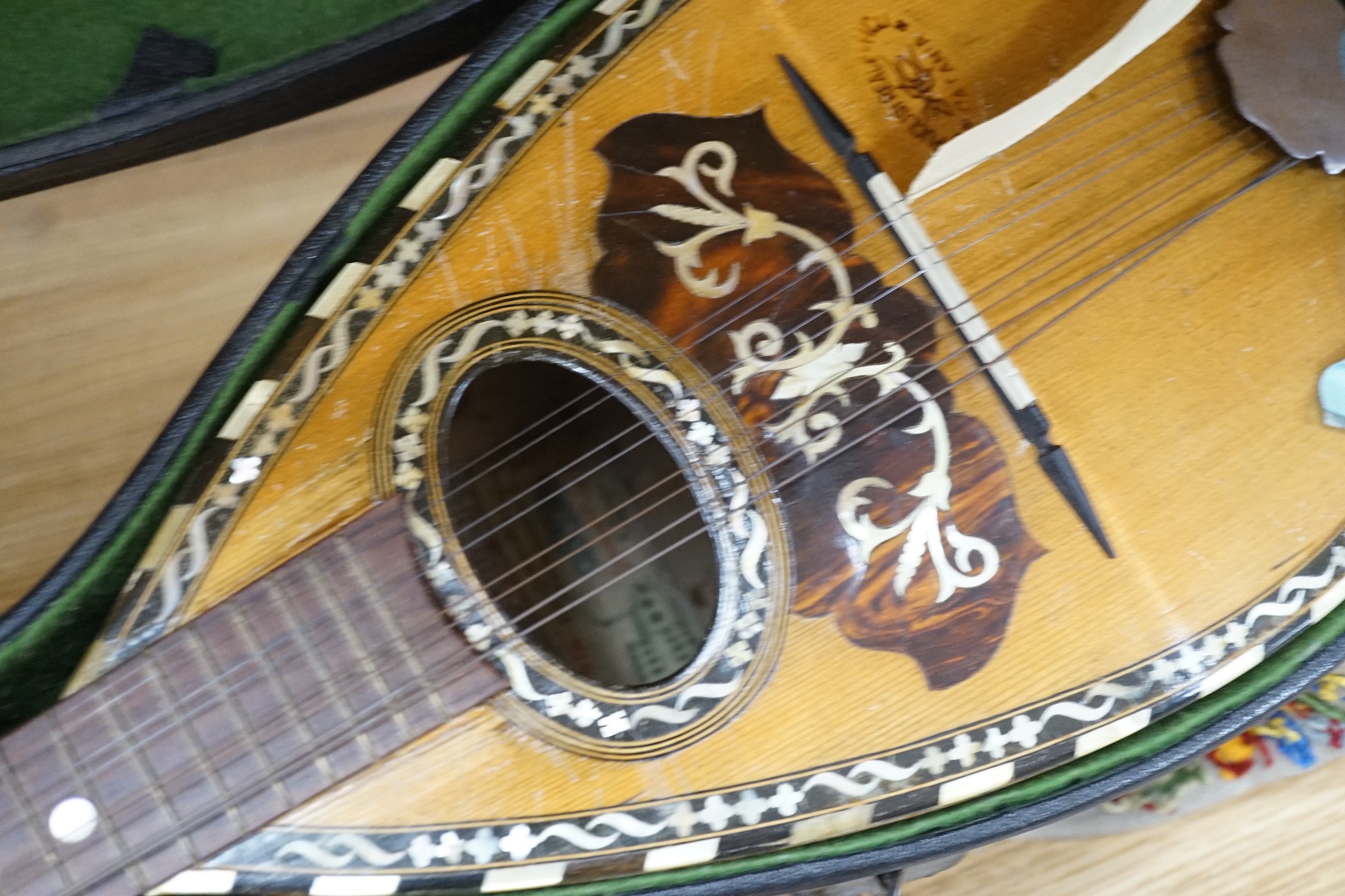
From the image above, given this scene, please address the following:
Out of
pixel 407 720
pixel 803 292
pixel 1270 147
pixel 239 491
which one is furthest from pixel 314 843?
pixel 1270 147

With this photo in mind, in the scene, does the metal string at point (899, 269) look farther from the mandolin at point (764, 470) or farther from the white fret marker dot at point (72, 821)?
the white fret marker dot at point (72, 821)

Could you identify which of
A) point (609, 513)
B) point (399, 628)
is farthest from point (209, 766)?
point (609, 513)

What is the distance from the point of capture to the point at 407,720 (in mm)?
664

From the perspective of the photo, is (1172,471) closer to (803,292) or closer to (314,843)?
(803,292)

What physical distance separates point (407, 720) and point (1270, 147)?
804 mm

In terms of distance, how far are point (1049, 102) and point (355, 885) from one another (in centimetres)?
76

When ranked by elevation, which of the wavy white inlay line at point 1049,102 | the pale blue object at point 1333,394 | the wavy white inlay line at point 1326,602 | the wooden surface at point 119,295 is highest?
the wooden surface at point 119,295

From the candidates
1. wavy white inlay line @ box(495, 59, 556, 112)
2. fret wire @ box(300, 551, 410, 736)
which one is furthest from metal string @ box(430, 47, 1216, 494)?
wavy white inlay line @ box(495, 59, 556, 112)

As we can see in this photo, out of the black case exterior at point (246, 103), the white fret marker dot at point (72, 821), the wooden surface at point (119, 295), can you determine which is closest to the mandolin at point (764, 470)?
the white fret marker dot at point (72, 821)

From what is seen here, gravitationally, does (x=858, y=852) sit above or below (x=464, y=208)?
below

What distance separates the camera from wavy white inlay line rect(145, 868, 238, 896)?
0.64 metres

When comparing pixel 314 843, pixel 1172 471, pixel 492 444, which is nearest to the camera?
pixel 314 843

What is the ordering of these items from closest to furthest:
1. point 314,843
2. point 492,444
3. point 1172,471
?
point 314,843 → point 1172,471 → point 492,444

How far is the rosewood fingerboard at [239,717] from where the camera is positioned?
2.08 ft
